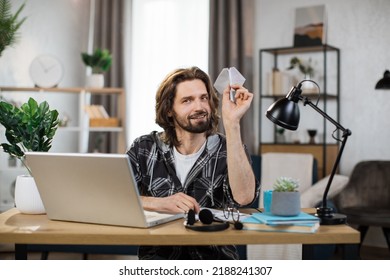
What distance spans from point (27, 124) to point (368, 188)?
2.75m

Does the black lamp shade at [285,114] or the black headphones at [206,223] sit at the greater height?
the black lamp shade at [285,114]

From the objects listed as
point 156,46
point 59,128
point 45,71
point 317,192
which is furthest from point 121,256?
point 156,46

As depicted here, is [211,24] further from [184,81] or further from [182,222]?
[182,222]

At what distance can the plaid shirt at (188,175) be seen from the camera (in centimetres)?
203

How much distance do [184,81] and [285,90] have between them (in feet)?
8.18

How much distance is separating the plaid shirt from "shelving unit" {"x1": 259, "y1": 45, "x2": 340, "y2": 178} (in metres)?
2.36

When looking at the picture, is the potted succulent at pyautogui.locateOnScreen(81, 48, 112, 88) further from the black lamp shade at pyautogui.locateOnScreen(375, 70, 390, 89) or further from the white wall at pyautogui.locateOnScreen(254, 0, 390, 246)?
the black lamp shade at pyautogui.locateOnScreen(375, 70, 390, 89)

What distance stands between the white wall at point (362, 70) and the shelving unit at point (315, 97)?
0.25ft

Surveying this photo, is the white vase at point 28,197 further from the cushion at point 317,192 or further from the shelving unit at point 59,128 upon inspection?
the shelving unit at point 59,128

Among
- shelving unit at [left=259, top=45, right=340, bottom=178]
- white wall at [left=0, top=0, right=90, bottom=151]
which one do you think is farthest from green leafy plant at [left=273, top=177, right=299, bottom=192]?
white wall at [left=0, top=0, right=90, bottom=151]

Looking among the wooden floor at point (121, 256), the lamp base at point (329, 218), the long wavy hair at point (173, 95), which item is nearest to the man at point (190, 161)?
the long wavy hair at point (173, 95)

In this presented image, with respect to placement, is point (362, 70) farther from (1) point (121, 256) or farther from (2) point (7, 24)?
(2) point (7, 24)

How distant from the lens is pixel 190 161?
2.08 metres
